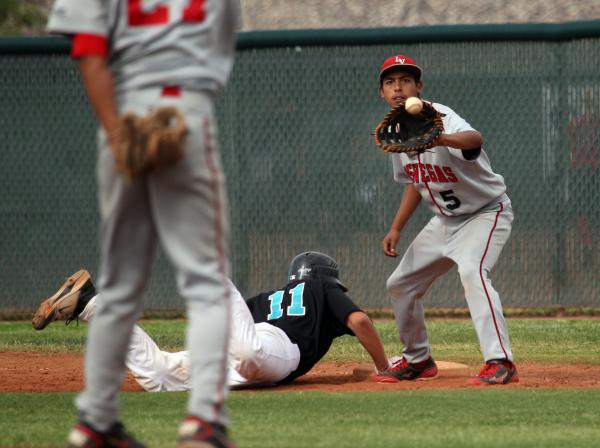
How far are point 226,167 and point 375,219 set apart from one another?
57.8 inches

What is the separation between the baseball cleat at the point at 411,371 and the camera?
6.66 m

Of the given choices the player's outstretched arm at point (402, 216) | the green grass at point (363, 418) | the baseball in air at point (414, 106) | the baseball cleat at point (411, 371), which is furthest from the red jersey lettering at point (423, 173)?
the green grass at point (363, 418)

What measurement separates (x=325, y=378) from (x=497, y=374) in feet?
3.69

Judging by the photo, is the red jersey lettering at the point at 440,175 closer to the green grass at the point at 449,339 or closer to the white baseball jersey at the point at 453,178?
the white baseball jersey at the point at 453,178

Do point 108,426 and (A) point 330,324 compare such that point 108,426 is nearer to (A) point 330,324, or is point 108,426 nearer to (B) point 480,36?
(A) point 330,324

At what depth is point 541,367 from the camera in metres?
7.27

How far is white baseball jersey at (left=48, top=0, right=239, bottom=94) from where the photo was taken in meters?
3.55

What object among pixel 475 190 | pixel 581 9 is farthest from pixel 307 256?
pixel 581 9

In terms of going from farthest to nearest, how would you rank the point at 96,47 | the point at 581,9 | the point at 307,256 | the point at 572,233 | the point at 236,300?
1. the point at 581,9
2. the point at 572,233
3. the point at 307,256
4. the point at 236,300
5. the point at 96,47

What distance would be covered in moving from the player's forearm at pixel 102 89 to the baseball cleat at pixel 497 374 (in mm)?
3304

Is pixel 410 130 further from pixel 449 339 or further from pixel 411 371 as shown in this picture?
pixel 449 339

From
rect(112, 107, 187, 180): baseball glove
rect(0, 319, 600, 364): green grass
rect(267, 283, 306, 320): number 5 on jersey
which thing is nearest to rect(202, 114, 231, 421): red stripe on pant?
rect(112, 107, 187, 180): baseball glove

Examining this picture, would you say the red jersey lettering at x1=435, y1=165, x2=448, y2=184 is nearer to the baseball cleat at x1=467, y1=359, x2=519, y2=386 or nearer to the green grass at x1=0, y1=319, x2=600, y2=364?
the baseball cleat at x1=467, y1=359, x2=519, y2=386

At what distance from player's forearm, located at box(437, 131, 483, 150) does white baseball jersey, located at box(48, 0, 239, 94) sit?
8.72 ft
